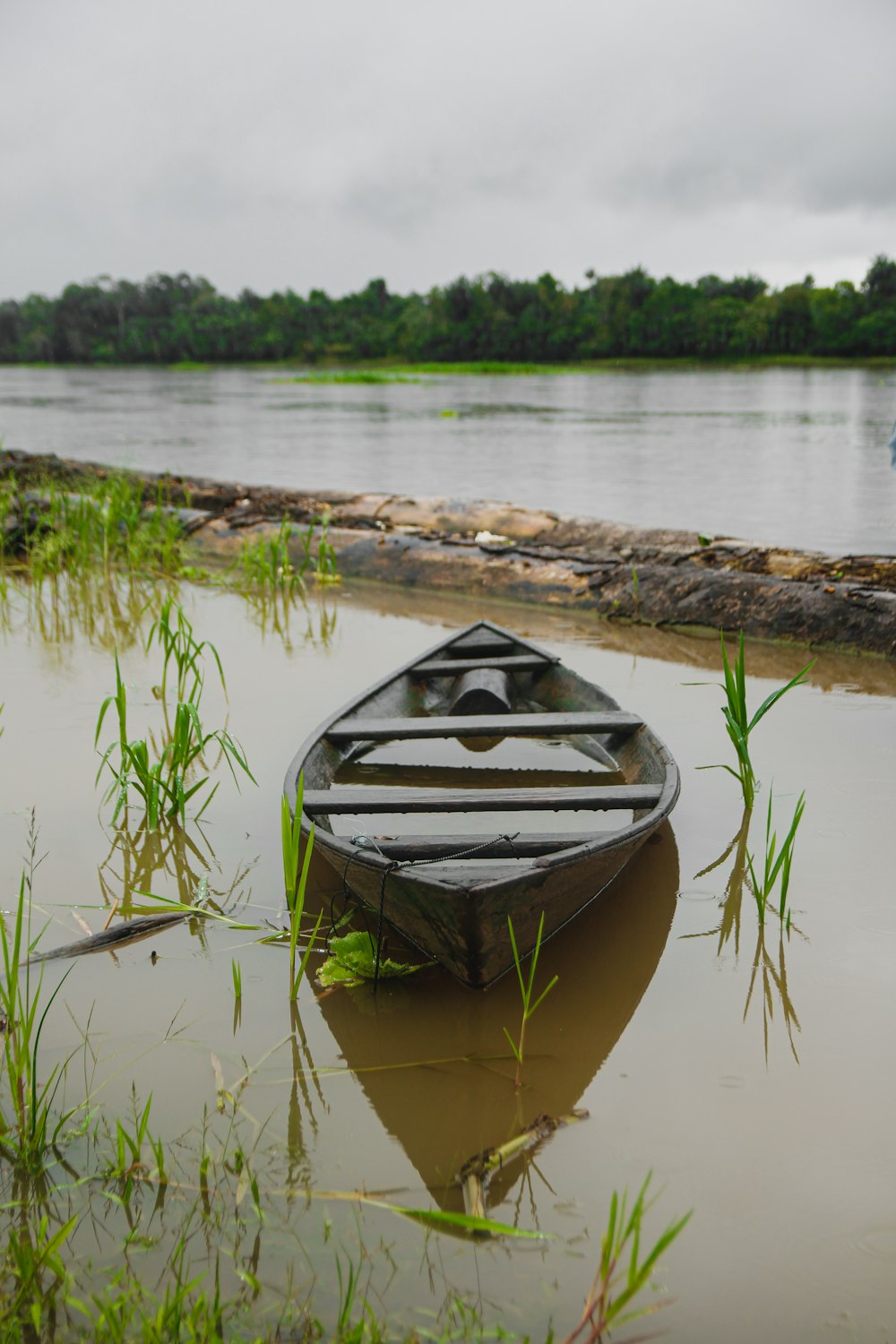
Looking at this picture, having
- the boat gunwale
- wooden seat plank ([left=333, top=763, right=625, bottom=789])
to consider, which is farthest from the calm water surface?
the boat gunwale

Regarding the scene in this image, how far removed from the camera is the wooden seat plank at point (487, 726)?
3387mm

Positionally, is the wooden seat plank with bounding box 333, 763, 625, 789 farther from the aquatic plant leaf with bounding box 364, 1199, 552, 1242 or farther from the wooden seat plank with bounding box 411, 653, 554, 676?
the aquatic plant leaf with bounding box 364, 1199, 552, 1242

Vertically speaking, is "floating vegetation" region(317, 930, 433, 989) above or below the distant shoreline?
below

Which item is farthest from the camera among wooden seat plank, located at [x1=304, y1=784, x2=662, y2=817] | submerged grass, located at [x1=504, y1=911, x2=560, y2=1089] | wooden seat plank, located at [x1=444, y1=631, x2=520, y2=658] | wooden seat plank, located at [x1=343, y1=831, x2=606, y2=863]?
wooden seat plank, located at [x1=444, y1=631, x2=520, y2=658]

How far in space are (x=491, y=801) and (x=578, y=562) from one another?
3952 mm

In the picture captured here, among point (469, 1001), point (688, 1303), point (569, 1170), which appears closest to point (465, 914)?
point (469, 1001)

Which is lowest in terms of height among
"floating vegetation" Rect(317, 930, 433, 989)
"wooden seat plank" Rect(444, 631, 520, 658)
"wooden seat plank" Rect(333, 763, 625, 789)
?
"floating vegetation" Rect(317, 930, 433, 989)

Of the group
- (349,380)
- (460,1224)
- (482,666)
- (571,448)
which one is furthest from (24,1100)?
(349,380)

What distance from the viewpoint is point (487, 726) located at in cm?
348

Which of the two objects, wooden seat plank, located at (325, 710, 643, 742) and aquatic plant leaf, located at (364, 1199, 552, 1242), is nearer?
aquatic plant leaf, located at (364, 1199, 552, 1242)

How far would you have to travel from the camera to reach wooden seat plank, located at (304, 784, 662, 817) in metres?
2.71

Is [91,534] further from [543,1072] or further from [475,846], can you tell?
[543,1072]

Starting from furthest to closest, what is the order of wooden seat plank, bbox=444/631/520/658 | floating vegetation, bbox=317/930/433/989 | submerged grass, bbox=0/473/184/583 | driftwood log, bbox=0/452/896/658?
submerged grass, bbox=0/473/184/583 → driftwood log, bbox=0/452/896/658 → wooden seat plank, bbox=444/631/520/658 → floating vegetation, bbox=317/930/433/989

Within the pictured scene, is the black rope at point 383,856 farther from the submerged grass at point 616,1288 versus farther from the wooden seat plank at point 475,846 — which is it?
the submerged grass at point 616,1288
